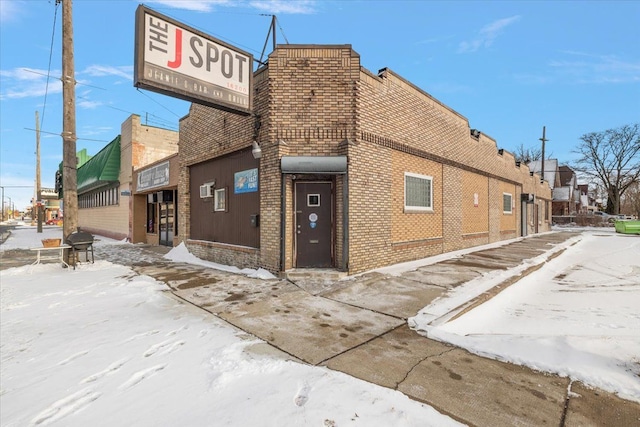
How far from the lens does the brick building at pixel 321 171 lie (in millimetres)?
7484

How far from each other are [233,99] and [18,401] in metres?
6.30

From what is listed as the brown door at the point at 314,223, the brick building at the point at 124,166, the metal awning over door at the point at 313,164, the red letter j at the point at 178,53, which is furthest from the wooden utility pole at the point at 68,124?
the brick building at the point at 124,166

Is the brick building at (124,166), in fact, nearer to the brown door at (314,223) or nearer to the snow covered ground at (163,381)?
the brown door at (314,223)

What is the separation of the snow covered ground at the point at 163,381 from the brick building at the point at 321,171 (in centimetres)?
364

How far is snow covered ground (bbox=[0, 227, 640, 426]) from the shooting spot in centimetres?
247

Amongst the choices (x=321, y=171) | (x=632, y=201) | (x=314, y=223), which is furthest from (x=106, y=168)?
(x=632, y=201)

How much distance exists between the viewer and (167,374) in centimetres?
305

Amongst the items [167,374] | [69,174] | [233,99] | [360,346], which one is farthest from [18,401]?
[69,174]

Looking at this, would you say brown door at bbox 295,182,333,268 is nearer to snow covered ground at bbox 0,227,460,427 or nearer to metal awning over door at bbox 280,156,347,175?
metal awning over door at bbox 280,156,347,175

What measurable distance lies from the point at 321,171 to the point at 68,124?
789 cm

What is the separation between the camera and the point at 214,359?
3.32m

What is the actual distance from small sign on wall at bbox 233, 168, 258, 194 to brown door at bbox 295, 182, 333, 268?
1423 mm

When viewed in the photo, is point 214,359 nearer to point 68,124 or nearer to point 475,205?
point 68,124

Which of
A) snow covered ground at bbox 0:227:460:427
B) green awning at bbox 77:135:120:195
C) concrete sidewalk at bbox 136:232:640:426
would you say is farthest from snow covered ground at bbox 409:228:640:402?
green awning at bbox 77:135:120:195
